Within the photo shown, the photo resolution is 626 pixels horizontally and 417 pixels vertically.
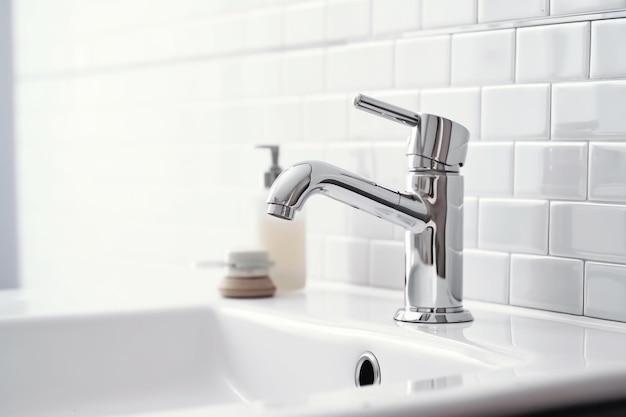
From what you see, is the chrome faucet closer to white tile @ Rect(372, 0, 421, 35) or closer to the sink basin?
the sink basin

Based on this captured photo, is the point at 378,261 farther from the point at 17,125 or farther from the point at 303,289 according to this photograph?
the point at 17,125

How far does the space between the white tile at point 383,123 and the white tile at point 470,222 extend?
138mm

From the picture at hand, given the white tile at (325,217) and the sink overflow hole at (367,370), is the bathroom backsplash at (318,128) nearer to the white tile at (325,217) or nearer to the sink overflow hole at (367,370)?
the white tile at (325,217)

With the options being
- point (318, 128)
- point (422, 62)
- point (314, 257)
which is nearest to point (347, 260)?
point (314, 257)

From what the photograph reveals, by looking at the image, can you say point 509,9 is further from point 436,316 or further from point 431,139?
point 436,316

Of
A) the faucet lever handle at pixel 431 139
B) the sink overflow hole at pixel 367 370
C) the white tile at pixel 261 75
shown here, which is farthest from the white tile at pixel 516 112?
the white tile at pixel 261 75

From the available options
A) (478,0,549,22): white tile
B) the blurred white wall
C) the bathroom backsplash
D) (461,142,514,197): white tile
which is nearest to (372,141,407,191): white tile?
the bathroom backsplash

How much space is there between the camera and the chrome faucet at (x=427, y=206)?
0.99 meters

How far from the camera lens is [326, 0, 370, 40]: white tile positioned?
1.32m

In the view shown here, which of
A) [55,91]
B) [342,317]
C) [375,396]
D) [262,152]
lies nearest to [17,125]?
[55,91]

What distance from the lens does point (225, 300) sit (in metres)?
1.26

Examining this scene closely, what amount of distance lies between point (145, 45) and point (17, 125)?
0.64 metres

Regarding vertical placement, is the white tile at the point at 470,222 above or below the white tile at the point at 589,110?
below

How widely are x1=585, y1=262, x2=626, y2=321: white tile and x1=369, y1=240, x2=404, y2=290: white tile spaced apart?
0.98ft
